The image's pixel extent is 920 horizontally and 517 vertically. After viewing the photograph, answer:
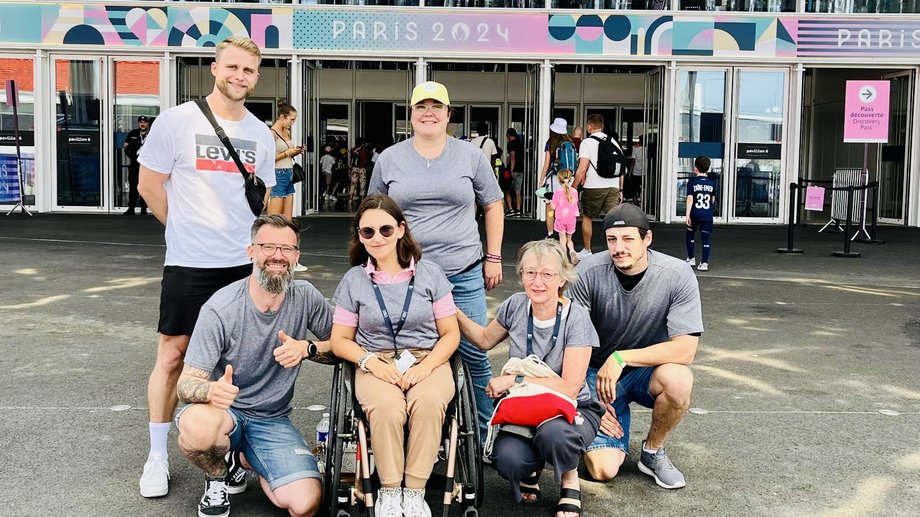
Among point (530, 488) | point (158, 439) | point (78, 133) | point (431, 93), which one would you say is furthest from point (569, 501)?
point (78, 133)

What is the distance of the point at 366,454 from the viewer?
3328 mm

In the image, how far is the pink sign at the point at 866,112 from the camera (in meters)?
14.1

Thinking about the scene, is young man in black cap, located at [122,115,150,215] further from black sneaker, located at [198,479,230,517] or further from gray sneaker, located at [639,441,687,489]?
gray sneaker, located at [639,441,687,489]

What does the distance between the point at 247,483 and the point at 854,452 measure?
271 centimetres

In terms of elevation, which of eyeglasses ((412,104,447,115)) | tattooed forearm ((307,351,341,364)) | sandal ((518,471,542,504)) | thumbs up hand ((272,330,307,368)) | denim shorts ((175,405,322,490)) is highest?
eyeglasses ((412,104,447,115))

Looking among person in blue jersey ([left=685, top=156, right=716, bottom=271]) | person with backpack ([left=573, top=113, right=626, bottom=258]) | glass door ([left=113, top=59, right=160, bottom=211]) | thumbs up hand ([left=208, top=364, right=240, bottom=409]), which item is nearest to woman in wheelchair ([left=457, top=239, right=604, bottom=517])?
thumbs up hand ([left=208, top=364, right=240, bottom=409])

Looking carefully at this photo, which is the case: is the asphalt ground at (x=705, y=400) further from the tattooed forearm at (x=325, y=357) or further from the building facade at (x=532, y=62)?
the building facade at (x=532, y=62)

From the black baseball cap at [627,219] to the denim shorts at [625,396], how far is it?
2.04 ft

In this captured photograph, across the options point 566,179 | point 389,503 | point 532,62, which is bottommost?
point 389,503

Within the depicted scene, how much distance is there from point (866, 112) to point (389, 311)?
12.4 m

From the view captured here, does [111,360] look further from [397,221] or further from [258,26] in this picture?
[258,26]

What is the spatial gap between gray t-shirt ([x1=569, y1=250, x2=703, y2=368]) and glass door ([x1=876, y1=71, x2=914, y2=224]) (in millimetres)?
16122

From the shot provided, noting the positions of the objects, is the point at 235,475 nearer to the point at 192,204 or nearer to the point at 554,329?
the point at 192,204

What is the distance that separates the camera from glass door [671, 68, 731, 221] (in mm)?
17969
